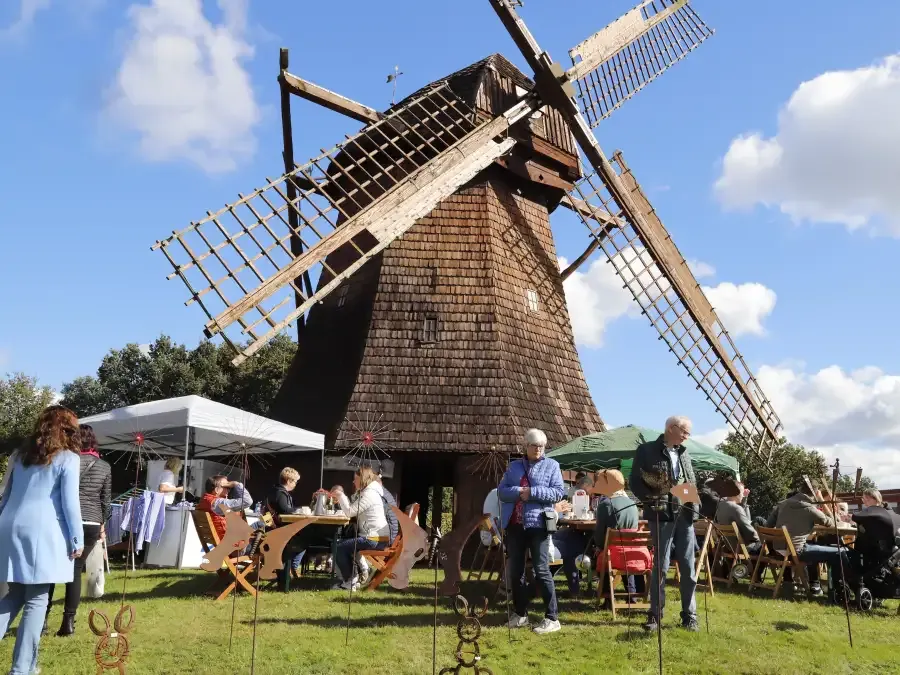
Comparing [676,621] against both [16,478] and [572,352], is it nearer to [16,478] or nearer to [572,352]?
[16,478]

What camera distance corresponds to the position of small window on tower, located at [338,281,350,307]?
14.5 meters

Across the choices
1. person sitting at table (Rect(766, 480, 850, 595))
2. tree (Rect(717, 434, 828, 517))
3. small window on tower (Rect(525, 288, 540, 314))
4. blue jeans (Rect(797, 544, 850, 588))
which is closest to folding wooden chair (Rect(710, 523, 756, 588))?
person sitting at table (Rect(766, 480, 850, 595))

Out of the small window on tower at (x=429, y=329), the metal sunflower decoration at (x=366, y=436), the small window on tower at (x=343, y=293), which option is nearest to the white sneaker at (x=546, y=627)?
the metal sunflower decoration at (x=366, y=436)

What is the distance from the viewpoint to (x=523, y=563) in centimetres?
646

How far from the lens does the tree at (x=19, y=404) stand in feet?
120

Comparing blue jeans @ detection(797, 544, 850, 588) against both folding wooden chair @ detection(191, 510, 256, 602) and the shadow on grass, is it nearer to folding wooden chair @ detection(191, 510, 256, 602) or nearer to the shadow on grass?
the shadow on grass

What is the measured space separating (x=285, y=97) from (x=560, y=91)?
185 inches

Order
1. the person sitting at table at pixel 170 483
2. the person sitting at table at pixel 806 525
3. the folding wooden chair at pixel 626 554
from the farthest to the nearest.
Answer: the person sitting at table at pixel 170 483 < the person sitting at table at pixel 806 525 < the folding wooden chair at pixel 626 554

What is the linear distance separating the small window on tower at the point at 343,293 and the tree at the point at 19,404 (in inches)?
1062

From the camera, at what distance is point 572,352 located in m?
15.1

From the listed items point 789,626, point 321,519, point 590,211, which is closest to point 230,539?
point 321,519

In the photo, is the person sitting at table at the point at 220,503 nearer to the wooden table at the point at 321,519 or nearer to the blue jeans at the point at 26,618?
the wooden table at the point at 321,519

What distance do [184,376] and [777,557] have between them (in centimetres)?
2899

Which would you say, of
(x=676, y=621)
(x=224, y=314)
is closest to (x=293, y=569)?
(x=224, y=314)
